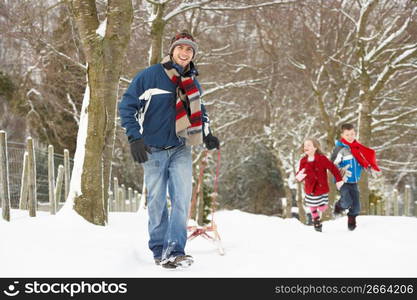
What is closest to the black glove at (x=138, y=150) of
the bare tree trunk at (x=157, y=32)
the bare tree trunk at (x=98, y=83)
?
the bare tree trunk at (x=98, y=83)

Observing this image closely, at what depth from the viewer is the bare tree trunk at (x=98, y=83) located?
714cm

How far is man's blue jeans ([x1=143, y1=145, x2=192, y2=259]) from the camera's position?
512 centimetres

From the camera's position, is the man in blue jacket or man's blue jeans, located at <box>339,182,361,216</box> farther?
man's blue jeans, located at <box>339,182,361,216</box>

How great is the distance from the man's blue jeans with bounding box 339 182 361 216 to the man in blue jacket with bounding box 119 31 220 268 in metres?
3.95

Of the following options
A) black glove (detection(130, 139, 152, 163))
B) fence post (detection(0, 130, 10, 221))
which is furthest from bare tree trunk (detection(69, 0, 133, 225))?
black glove (detection(130, 139, 152, 163))

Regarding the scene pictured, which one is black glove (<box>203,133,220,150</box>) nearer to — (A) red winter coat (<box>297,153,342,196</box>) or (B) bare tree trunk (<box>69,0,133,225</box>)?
(B) bare tree trunk (<box>69,0,133,225</box>)

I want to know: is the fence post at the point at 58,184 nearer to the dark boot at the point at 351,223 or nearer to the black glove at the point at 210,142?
the dark boot at the point at 351,223

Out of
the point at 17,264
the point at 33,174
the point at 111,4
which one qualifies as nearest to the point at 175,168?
the point at 17,264

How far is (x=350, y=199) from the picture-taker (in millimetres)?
8492

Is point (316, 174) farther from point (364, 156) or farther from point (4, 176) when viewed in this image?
point (4, 176)

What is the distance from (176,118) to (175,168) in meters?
0.44

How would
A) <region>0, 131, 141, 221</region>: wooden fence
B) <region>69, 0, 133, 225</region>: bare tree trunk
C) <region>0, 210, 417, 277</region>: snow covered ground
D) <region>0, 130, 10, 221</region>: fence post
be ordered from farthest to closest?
<region>0, 131, 141, 221</region>: wooden fence
<region>0, 130, 10, 221</region>: fence post
<region>69, 0, 133, 225</region>: bare tree trunk
<region>0, 210, 417, 277</region>: snow covered ground

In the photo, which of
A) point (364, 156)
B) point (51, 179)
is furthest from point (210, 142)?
point (51, 179)

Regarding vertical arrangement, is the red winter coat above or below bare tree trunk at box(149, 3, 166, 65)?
below
